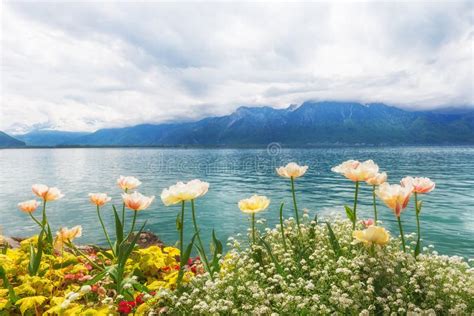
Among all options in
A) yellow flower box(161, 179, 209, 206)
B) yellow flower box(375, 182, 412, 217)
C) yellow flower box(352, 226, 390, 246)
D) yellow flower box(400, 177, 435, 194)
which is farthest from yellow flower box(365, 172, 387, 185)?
yellow flower box(161, 179, 209, 206)

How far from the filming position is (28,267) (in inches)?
231

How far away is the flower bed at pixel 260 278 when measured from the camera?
4.34m

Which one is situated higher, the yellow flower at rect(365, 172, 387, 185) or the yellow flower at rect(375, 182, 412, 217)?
the yellow flower at rect(365, 172, 387, 185)

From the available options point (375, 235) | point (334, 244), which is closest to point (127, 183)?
point (334, 244)

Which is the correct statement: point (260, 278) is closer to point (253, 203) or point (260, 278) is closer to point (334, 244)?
point (253, 203)

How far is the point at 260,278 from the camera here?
5426mm

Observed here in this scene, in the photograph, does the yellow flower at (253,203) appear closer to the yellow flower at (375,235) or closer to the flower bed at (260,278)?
the flower bed at (260,278)

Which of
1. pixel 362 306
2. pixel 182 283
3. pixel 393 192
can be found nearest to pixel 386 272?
pixel 362 306

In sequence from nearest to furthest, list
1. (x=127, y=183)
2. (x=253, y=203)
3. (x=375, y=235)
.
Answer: (x=375, y=235) < (x=253, y=203) < (x=127, y=183)

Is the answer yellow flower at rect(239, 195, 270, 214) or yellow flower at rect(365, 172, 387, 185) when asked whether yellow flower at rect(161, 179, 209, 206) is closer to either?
yellow flower at rect(239, 195, 270, 214)

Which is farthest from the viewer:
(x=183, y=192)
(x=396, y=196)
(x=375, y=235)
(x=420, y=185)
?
(x=420, y=185)

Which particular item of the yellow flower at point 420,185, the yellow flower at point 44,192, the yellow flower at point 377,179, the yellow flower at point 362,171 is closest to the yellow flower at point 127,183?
the yellow flower at point 44,192

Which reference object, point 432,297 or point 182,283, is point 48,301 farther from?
point 432,297

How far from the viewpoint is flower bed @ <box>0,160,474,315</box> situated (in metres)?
4.34
